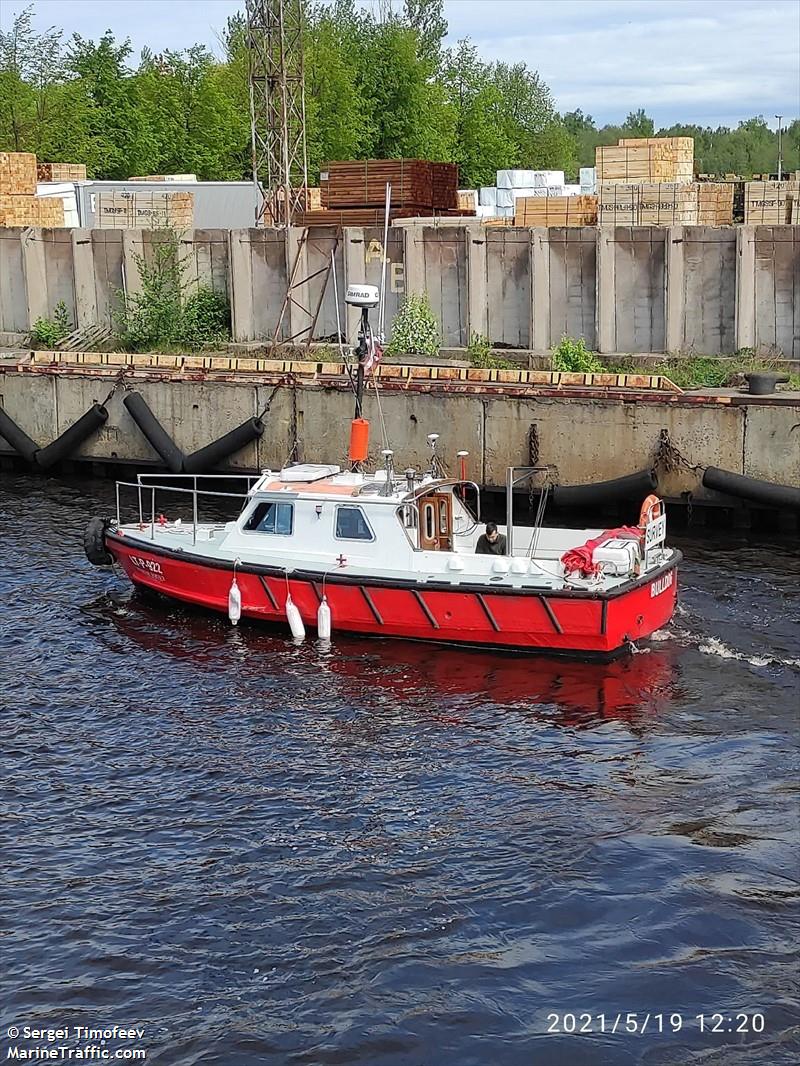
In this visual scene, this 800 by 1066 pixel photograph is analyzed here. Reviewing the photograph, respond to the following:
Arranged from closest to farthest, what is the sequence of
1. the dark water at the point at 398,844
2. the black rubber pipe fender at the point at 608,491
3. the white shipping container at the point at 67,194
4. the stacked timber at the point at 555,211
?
the dark water at the point at 398,844 < the black rubber pipe fender at the point at 608,491 < the stacked timber at the point at 555,211 < the white shipping container at the point at 67,194

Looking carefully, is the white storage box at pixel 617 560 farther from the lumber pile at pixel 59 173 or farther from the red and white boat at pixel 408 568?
the lumber pile at pixel 59 173

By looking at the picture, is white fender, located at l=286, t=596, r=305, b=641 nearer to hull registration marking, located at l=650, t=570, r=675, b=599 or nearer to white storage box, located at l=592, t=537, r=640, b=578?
white storage box, located at l=592, t=537, r=640, b=578

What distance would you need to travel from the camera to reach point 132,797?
51.8 ft

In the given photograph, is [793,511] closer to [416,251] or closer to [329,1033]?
[416,251]

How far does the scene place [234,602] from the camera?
21094mm

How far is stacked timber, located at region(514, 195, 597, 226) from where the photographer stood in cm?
3691

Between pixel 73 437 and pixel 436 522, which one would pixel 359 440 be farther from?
pixel 73 437

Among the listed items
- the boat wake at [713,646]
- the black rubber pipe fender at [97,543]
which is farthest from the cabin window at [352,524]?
the black rubber pipe fender at [97,543]

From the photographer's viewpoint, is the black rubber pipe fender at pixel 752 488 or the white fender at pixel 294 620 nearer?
the white fender at pixel 294 620

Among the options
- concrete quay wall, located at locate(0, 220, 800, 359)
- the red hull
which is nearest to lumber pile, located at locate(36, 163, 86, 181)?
concrete quay wall, located at locate(0, 220, 800, 359)

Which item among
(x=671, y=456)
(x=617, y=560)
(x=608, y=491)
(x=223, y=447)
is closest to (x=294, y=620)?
(x=617, y=560)

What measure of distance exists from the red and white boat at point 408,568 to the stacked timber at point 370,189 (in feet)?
55.5

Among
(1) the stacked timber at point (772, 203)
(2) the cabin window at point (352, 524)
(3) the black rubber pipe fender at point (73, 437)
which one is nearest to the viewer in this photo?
(2) the cabin window at point (352, 524)

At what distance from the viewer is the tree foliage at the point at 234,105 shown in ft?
198
